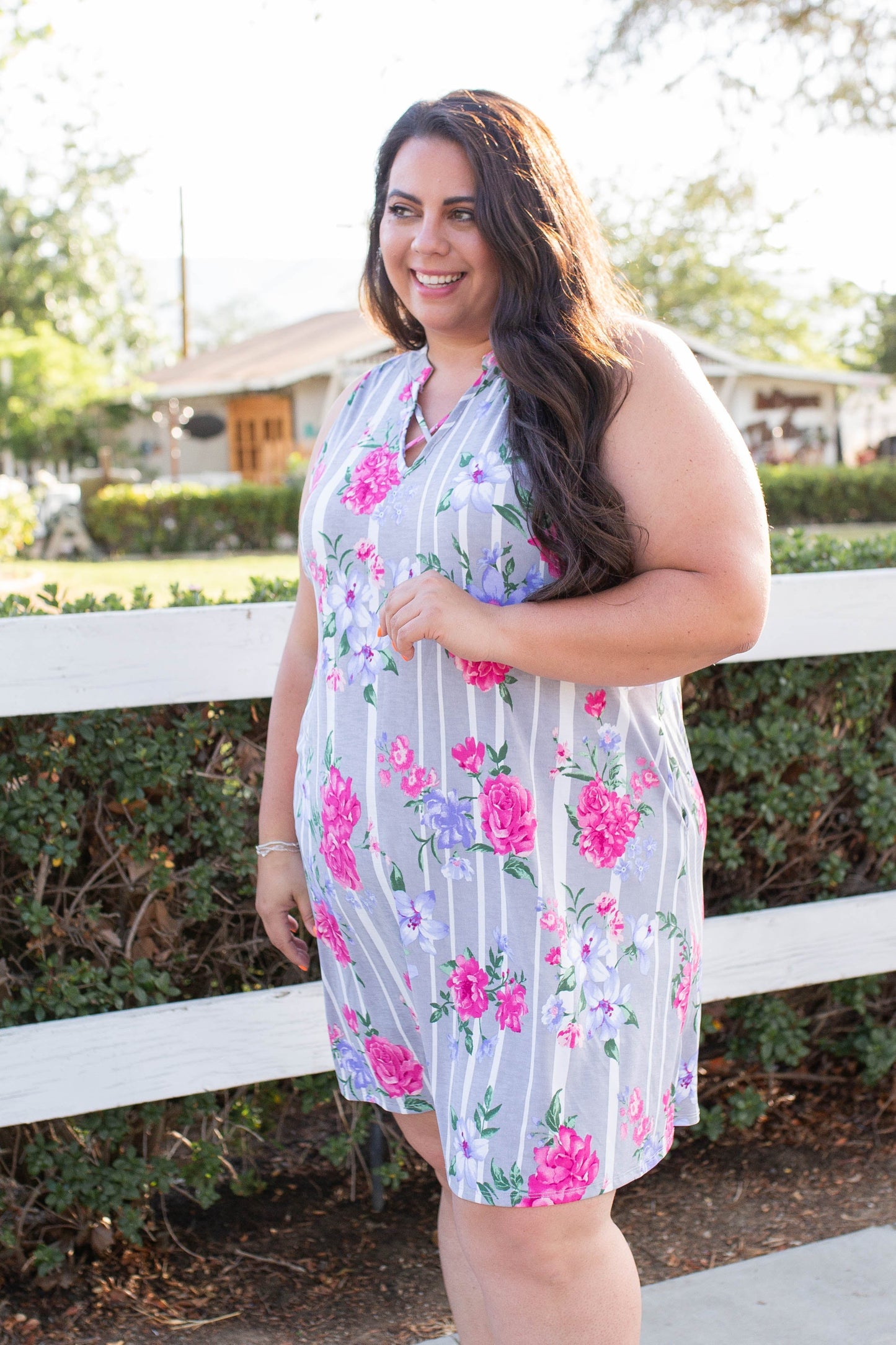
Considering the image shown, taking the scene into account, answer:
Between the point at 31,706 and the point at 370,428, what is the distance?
846mm

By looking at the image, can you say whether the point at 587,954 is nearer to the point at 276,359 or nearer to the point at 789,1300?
the point at 789,1300

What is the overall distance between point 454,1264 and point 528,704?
927 millimetres

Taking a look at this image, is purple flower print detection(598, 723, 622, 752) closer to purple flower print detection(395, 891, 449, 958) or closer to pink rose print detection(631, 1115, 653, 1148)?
purple flower print detection(395, 891, 449, 958)

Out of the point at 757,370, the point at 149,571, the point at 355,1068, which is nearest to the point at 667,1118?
the point at 355,1068

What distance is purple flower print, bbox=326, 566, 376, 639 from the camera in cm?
173

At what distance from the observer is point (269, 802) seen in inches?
81.7

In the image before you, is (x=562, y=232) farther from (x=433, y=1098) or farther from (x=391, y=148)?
(x=433, y=1098)

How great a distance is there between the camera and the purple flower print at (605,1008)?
5.24ft

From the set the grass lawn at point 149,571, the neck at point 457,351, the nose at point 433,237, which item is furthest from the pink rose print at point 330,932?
the grass lawn at point 149,571

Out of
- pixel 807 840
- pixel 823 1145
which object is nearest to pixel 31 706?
pixel 807 840

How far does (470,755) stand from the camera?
1.62m

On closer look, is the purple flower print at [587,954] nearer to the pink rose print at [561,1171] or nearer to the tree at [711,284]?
the pink rose print at [561,1171]

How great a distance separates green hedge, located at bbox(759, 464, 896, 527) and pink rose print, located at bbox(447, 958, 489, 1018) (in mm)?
26615

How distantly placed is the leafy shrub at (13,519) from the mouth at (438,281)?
47.1 ft
